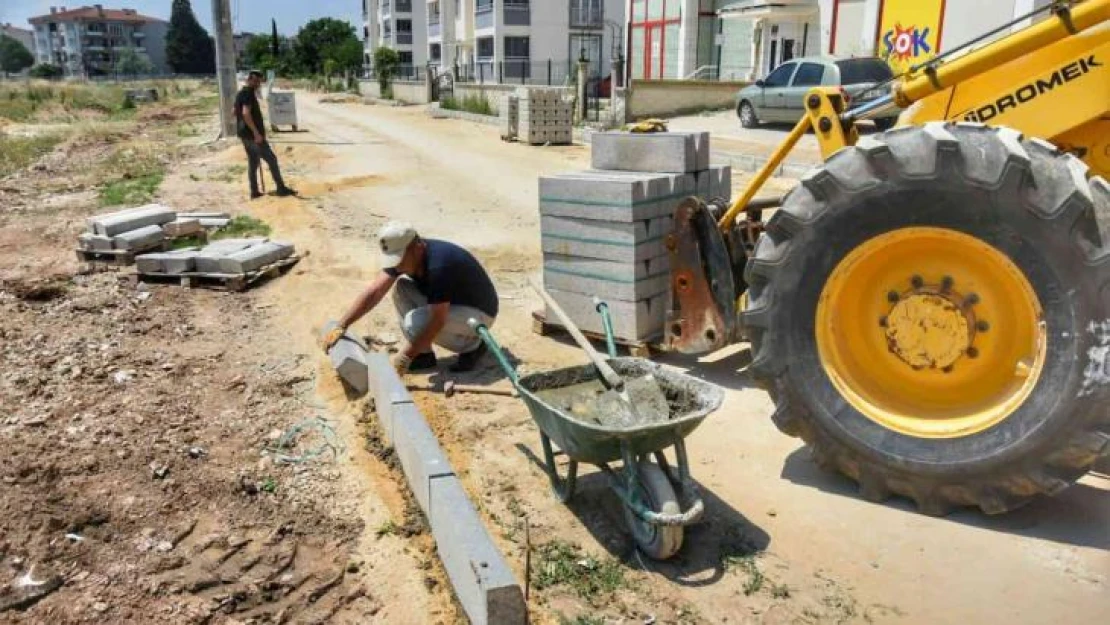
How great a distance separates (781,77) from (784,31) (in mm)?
8224

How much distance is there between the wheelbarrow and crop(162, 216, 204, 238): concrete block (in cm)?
719

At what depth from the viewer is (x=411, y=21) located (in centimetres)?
8206

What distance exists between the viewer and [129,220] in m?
9.81

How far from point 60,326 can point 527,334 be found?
385 cm

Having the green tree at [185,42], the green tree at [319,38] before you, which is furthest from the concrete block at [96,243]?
the green tree at [185,42]

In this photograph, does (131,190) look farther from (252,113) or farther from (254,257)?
(254,257)

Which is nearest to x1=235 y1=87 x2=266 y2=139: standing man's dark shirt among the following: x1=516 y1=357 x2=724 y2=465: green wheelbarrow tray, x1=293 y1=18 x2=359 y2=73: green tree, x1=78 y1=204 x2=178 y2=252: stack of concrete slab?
x1=78 y1=204 x2=178 y2=252: stack of concrete slab

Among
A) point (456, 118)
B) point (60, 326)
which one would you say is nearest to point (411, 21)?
point (456, 118)

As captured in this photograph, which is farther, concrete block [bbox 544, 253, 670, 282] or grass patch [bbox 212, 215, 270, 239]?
grass patch [bbox 212, 215, 270, 239]

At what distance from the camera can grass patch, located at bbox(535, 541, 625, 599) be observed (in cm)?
382

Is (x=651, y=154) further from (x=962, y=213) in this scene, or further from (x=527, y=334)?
(x=962, y=213)

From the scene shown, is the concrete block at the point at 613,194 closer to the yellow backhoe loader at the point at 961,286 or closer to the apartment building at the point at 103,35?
the yellow backhoe loader at the point at 961,286

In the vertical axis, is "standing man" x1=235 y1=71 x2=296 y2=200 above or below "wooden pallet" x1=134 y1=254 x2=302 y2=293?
above

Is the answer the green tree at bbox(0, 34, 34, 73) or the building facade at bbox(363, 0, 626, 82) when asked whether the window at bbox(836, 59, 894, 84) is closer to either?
the building facade at bbox(363, 0, 626, 82)
